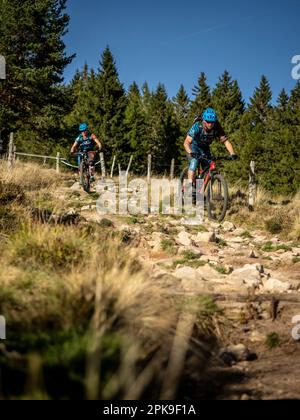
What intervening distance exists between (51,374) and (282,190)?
116 ft

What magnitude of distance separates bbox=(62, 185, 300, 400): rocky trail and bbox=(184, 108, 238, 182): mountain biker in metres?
1.70

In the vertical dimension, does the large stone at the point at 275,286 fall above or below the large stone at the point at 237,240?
below

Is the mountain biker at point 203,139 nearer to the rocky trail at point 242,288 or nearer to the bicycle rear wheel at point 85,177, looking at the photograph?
the rocky trail at point 242,288

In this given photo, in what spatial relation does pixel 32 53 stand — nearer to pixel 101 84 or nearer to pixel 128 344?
pixel 101 84

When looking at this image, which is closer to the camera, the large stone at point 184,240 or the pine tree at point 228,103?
the large stone at point 184,240

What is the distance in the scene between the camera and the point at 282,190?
34875mm

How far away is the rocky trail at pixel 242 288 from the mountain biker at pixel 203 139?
1.70 metres

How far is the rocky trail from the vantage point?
2867mm

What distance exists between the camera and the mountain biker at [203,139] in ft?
27.9

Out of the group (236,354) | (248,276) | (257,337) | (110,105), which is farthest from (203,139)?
(110,105)

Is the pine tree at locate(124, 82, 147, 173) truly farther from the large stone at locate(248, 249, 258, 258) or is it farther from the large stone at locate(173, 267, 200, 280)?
the large stone at locate(173, 267, 200, 280)

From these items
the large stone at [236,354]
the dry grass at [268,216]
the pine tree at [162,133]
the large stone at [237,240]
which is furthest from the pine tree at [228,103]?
the large stone at [236,354]

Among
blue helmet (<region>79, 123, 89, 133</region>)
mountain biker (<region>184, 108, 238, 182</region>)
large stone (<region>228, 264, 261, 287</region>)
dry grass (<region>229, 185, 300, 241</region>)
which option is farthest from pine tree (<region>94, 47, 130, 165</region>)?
large stone (<region>228, 264, 261, 287</region>)

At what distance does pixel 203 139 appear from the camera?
29.2ft
